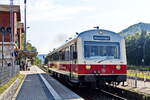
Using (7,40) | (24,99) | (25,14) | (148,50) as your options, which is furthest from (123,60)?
(148,50)

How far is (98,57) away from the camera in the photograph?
16719 mm

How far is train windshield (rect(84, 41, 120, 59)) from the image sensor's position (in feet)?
55.0

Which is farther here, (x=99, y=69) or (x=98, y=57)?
(x=98, y=57)

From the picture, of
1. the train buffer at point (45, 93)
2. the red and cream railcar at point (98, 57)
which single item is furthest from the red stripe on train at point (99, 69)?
the train buffer at point (45, 93)

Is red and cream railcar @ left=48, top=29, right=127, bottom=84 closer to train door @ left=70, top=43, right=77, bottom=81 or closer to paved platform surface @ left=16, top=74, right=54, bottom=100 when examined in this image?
train door @ left=70, top=43, right=77, bottom=81

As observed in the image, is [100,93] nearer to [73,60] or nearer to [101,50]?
[73,60]

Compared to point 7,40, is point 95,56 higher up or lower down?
lower down

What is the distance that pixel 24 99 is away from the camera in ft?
43.8

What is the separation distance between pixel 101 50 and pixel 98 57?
43 centimetres

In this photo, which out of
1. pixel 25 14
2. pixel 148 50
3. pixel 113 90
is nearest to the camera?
pixel 113 90

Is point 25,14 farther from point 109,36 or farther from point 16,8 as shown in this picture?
point 109,36

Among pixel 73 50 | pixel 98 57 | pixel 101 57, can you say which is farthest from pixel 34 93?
pixel 101 57

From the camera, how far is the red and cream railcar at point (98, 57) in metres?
16.4

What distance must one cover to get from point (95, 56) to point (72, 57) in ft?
5.72
